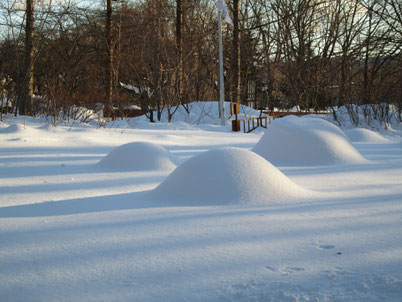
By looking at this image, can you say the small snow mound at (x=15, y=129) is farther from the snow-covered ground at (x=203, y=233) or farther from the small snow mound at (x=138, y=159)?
the small snow mound at (x=138, y=159)

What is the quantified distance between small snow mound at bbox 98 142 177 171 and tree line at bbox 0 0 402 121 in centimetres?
425

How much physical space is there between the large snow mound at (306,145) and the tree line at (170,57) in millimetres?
5743

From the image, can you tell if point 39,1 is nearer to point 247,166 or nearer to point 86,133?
point 86,133

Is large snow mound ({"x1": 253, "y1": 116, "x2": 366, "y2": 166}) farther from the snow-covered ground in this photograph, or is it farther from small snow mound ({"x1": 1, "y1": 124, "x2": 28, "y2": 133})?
small snow mound ({"x1": 1, "y1": 124, "x2": 28, "y2": 133})

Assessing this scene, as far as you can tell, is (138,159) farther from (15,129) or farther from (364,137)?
(364,137)

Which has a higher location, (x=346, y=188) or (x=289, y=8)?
(x=289, y=8)

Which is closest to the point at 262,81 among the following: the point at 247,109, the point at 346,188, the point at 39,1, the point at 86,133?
the point at 247,109

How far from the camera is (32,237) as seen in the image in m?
2.58

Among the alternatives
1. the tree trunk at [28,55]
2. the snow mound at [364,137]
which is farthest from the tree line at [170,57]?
the snow mound at [364,137]

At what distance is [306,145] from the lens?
6129 millimetres

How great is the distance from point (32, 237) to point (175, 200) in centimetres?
136

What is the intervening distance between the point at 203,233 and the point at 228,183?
36.3 inches

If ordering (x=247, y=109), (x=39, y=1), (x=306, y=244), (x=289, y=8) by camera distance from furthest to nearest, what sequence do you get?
(x=289, y=8) < (x=247, y=109) < (x=39, y=1) < (x=306, y=244)

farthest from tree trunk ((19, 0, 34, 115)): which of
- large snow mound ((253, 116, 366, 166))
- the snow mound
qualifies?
the snow mound
